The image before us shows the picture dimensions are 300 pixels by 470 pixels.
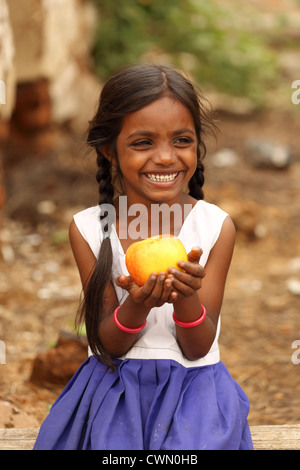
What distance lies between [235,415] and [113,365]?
1.37ft

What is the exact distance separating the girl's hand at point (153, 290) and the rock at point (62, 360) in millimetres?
1273

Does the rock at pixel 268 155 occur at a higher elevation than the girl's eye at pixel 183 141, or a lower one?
lower

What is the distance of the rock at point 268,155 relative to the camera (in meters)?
7.11

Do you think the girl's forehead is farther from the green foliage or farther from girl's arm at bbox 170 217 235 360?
the green foliage

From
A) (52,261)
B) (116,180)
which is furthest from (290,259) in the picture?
(116,180)

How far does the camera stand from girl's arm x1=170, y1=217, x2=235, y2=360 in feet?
5.81

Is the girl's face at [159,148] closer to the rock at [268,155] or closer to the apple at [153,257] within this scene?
the apple at [153,257]

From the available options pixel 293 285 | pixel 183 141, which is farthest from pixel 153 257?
pixel 293 285

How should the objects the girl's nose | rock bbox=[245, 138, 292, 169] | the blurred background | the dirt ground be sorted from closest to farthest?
the girl's nose, the dirt ground, the blurred background, rock bbox=[245, 138, 292, 169]

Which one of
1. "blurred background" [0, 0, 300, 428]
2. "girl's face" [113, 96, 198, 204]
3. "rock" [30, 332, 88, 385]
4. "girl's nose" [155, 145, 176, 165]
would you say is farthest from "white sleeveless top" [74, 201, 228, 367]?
"rock" [30, 332, 88, 385]

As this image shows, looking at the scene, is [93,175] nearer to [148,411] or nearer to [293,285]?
[148,411]

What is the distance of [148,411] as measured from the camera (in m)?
1.98

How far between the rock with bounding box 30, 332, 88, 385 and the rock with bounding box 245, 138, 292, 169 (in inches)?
180

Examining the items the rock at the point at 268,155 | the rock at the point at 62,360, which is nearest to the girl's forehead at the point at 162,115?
the rock at the point at 62,360
